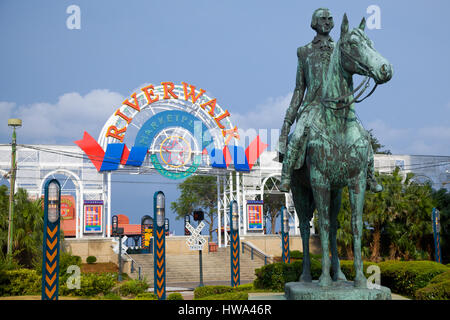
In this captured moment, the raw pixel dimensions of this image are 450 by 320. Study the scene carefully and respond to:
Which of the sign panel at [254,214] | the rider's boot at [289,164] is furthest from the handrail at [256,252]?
the rider's boot at [289,164]

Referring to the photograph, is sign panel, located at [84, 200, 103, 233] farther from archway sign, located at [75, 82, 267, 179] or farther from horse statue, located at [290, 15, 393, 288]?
horse statue, located at [290, 15, 393, 288]

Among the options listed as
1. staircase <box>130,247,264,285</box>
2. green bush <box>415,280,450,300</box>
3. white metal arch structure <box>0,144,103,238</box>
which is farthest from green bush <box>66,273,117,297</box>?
white metal arch structure <box>0,144,103,238</box>

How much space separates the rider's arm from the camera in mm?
7292

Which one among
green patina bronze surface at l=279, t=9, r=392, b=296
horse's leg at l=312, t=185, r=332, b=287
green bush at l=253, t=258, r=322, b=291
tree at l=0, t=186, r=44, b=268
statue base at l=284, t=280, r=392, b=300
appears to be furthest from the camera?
tree at l=0, t=186, r=44, b=268

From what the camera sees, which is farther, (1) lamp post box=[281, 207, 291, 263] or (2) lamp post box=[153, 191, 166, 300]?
(1) lamp post box=[281, 207, 291, 263]

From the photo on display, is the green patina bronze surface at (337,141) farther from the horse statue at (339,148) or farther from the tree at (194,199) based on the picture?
the tree at (194,199)

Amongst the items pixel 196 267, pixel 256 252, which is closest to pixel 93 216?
pixel 196 267

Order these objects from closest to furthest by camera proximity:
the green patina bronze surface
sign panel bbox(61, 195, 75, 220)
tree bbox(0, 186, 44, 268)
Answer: the green patina bronze surface
tree bbox(0, 186, 44, 268)
sign panel bbox(61, 195, 75, 220)

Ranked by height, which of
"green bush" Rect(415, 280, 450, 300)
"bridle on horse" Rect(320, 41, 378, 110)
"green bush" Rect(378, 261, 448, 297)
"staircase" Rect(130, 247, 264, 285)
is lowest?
"staircase" Rect(130, 247, 264, 285)

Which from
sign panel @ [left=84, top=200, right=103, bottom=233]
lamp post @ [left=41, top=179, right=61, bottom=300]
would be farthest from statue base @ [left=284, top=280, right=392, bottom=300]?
sign panel @ [left=84, top=200, right=103, bottom=233]

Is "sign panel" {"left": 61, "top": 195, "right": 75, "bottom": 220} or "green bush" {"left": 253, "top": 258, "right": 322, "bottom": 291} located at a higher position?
"sign panel" {"left": 61, "top": 195, "right": 75, "bottom": 220}

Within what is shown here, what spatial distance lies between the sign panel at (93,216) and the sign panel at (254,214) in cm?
1181

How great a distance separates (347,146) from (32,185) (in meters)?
31.6

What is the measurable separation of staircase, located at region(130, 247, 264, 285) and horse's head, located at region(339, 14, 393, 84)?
76.9 feet
